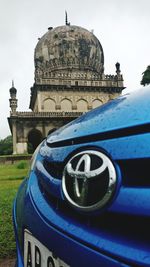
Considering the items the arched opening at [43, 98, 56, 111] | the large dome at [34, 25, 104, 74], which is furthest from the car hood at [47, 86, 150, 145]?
the large dome at [34, 25, 104, 74]

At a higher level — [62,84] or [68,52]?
[68,52]

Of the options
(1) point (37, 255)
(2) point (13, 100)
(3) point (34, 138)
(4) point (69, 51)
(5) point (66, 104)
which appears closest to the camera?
(1) point (37, 255)

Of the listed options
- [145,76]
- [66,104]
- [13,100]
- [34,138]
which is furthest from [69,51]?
[34,138]

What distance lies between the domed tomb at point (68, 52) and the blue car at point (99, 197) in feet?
132

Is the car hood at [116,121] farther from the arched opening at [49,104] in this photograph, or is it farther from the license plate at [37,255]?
the arched opening at [49,104]

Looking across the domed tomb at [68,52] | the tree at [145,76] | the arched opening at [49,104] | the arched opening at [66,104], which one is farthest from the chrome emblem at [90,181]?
the tree at [145,76]

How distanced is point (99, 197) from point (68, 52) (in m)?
43.1

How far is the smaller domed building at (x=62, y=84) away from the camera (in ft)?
119

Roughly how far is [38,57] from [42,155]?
146 ft

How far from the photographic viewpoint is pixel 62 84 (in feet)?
131

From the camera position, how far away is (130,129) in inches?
45.3

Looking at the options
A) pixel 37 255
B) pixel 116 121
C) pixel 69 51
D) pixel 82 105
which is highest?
pixel 69 51

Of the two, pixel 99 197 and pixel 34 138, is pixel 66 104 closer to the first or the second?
pixel 34 138

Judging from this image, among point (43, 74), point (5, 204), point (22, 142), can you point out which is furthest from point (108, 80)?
point (5, 204)
